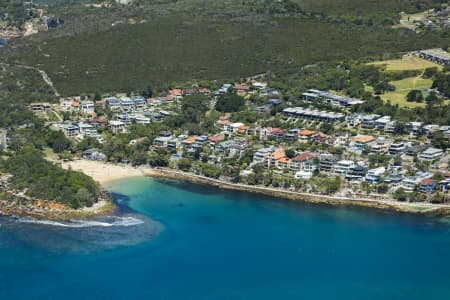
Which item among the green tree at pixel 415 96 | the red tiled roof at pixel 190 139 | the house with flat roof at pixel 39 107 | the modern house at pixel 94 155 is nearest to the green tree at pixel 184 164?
the red tiled roof at pixel 190 139

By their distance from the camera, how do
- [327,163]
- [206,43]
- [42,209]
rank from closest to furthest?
[42,209] < [327,163] < [206,43]

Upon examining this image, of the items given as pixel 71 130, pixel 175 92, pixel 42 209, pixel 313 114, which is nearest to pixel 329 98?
pixel 313 114

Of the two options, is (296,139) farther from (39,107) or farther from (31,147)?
(39,107)

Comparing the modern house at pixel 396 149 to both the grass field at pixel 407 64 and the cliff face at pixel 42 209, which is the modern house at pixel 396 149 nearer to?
the grass field at pixel 407 64

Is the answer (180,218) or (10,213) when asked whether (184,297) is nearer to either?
(180,218)

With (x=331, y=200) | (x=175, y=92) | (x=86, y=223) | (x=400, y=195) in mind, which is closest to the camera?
(x=86, y=223)

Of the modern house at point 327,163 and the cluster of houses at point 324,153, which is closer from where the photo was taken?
the cluster of houses at point 324,153
